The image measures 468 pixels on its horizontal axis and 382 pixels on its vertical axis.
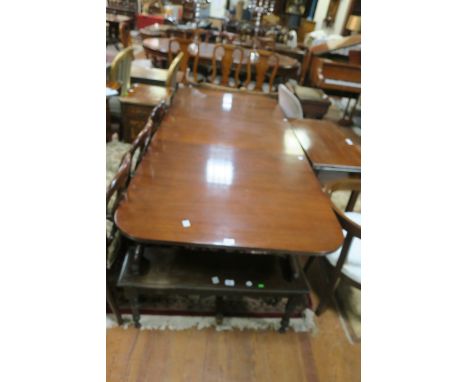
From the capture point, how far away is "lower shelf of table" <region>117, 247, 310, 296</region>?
45.7 inches

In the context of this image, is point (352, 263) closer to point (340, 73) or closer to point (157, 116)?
point (157, 116)

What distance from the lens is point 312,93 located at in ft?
12.0

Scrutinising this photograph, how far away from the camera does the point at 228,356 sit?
1.31m

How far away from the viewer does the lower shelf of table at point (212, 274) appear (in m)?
1.16

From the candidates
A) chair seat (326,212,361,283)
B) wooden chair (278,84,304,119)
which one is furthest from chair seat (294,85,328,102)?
chair seat (326,212,361,283)

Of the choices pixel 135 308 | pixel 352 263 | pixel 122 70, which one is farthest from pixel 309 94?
pixel 135 308

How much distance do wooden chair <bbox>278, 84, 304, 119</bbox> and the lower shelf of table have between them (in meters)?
1.30

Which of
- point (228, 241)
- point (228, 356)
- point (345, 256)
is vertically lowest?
point (228, 356)

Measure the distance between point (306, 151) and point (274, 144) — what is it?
0.63ft

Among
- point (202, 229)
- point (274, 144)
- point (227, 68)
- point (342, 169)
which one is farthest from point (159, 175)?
point (227, 68)

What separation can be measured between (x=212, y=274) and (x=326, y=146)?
1074 mm

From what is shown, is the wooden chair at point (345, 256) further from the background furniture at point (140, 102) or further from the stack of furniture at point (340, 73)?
the stack of furniture at point (340, 73)

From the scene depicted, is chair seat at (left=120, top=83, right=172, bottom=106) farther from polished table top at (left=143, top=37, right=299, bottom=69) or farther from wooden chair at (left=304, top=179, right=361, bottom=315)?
wooden chair at (left=304, top=179, right=361, bottom=315)
